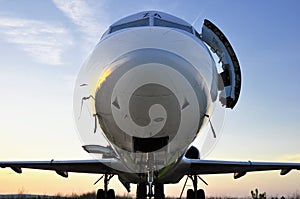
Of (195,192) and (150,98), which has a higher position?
(150,98)

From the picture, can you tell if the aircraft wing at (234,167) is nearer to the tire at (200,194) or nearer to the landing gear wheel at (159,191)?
the tire at (200,194)

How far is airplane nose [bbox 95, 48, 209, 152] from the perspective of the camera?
6.56 metres

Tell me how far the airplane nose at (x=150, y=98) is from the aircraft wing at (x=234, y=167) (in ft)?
21.7

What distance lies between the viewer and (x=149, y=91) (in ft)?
21.2

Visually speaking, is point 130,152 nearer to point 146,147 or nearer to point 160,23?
point 146,147

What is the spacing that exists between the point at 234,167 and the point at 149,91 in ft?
31.3

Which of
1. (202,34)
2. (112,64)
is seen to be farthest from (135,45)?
(202,34)

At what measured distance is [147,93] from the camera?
648 cm

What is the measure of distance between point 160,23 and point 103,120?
2.65 m

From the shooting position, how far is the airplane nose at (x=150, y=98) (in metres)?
6.56

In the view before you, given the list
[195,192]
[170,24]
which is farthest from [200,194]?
[170,24]

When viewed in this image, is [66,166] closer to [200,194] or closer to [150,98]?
[200,194]

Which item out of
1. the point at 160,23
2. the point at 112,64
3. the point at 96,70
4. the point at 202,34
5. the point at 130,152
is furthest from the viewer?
the point at 202,34

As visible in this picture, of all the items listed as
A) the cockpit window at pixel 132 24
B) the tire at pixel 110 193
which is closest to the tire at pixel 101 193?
the tire at pixel 110 193
